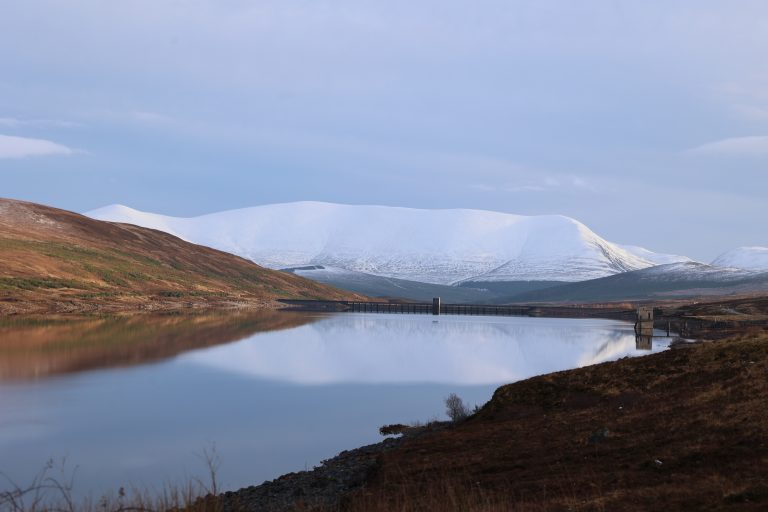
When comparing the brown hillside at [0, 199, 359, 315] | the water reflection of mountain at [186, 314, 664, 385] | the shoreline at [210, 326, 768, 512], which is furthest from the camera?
the brown hillside at [0, 199, 359, 315]

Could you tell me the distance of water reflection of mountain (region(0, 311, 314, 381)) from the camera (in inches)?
1939

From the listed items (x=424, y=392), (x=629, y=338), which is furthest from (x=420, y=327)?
(x=424, y=392)

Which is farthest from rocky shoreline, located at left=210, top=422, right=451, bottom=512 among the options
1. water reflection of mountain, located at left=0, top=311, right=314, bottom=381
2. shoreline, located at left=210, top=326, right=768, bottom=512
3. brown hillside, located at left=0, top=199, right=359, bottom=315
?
brown hillside, located at left=0, top=199, right=359, bottom=315

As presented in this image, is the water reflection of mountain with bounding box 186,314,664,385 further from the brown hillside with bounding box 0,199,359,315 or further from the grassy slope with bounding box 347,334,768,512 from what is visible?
the brown hillside with bounding box 0,199,359,315

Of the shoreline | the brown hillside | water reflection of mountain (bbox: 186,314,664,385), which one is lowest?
water reflection of mountain (bbox: 186,314,664,385)

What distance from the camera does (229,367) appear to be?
2064 inches

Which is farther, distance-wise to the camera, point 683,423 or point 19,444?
point 19,444

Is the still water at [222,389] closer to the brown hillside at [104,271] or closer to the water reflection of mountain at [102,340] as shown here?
the water reflection of mountain at [102,340]

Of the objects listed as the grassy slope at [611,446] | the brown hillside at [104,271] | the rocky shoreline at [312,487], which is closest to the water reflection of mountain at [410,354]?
the grassy slope at [611,446]

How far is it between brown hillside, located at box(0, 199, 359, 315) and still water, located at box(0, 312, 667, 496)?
1012 inches

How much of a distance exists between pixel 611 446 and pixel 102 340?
55.9 m

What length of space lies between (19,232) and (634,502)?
154181mm

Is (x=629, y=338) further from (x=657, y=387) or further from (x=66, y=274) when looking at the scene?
(x=66, y=274)

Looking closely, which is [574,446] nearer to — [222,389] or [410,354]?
[222,389]
